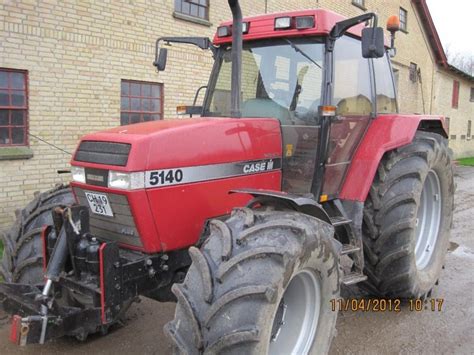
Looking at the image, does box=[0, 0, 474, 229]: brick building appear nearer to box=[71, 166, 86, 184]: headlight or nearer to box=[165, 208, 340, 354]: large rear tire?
box=[71, 166, 86, 184]: headlight

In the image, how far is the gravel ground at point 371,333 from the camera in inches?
146

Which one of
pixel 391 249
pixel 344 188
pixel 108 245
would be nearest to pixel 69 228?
pixel 108 245

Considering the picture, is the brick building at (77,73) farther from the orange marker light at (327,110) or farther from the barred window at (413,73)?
the barred window at (413,73)

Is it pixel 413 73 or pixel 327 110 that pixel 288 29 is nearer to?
pixel 327 110

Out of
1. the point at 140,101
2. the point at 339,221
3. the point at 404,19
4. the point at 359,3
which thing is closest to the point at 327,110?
the point at 339,221

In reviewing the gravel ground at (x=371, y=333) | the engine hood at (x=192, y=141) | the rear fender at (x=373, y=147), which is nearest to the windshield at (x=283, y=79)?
the engine hood at (x=192, y=141)

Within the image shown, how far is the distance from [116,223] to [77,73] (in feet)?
17.2

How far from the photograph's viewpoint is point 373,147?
4.14 metres

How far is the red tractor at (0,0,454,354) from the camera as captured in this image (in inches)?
103

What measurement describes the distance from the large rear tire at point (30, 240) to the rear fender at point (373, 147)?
219 cm

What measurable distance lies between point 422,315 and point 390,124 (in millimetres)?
1706

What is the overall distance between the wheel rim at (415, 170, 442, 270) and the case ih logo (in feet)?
6.68

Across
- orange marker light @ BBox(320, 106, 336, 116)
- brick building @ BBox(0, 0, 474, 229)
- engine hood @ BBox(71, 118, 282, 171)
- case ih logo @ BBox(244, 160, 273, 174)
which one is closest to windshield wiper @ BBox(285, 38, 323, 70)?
orange marker light @ BBox(320, 106, 336, 116)

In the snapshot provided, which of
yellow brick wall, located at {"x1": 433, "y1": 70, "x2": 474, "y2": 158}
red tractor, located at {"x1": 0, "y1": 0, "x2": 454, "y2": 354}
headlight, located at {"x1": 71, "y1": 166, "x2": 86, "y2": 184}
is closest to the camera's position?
red tractor, located at {"x1": 0, "y1": 0, "x2": 454, "y2": 354}
